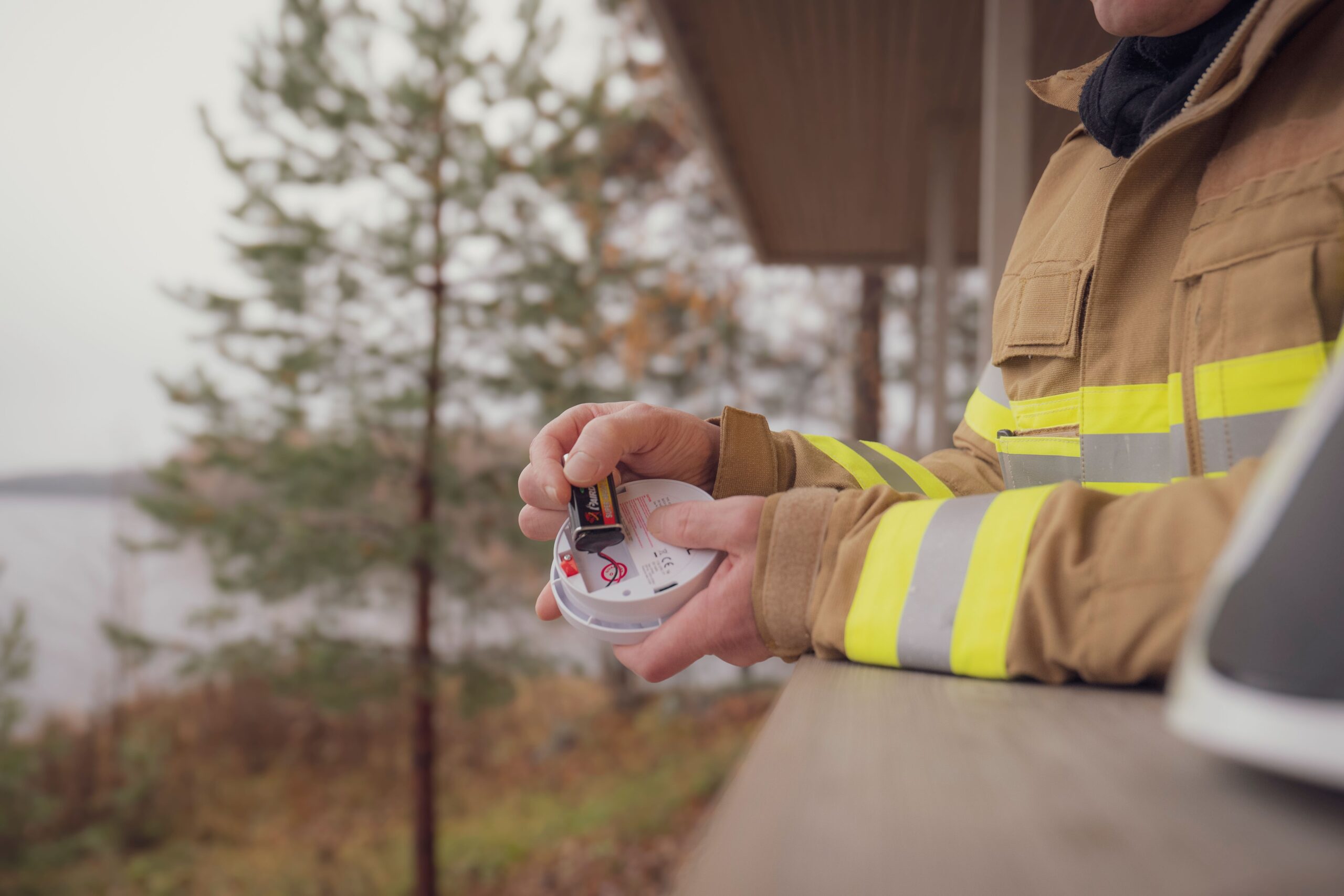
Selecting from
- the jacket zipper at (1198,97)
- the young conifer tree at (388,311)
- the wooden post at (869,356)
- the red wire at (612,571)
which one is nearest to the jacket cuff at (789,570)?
the red wire at (612,571)

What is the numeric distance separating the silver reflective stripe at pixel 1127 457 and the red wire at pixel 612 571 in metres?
0.67

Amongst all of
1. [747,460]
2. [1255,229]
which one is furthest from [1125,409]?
[747,460]

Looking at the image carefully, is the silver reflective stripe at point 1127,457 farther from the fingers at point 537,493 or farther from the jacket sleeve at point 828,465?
the fingers at point 537,493

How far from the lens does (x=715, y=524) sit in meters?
0.87

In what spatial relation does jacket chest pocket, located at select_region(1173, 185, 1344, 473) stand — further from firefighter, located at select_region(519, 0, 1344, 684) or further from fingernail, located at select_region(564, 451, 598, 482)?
fingernail, located at select_region(564, 451, 598, 482)

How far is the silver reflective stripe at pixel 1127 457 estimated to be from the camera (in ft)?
3.33

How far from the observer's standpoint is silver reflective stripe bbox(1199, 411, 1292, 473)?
828mm

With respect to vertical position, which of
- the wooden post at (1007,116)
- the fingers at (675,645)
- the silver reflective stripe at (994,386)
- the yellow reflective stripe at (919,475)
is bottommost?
the fingers at (675,645)

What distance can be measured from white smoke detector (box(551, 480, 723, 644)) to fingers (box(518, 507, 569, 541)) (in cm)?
15

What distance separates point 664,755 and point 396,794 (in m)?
2.92

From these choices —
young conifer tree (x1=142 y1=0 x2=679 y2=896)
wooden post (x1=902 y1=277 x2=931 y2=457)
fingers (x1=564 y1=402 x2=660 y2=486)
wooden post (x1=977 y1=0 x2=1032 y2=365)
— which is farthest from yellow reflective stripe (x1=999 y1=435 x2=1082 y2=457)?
young conifer tree (x1=142 y1=0 x2=679 y2=896)

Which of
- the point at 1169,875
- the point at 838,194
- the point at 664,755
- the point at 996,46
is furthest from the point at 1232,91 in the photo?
the point at 664,755

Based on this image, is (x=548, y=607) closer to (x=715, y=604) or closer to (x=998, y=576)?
(x=715, y=604)

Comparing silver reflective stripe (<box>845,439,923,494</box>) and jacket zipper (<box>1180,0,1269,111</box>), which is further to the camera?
silver reflective stripe (<box>845,439,923,494</box>)
